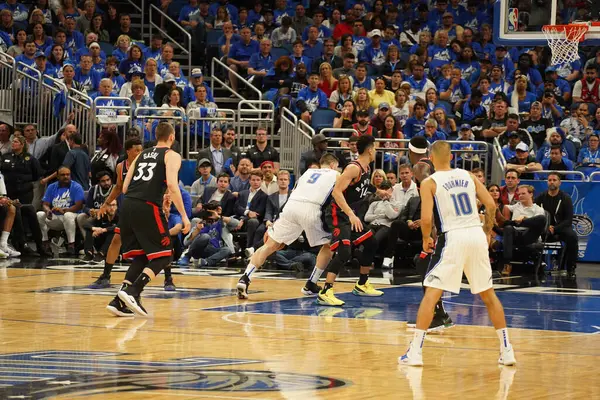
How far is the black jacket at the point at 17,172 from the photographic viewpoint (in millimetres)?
21078

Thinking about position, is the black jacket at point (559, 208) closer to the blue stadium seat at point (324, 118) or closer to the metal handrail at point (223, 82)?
the blue stadium seat at point (324, 118)

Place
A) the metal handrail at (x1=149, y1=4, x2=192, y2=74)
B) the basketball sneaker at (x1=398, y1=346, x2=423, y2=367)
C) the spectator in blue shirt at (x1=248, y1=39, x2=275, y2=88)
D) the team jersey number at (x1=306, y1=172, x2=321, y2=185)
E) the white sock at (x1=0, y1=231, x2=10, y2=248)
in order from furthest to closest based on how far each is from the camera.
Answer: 1. the metal handrail at (x1=149, y1=4, x2=192, y2=74)
2. the spectator in blue shirt at (x1=248, y1=39, x2=275, y2=88)
3. the white sock at (x1=0, y1=231, x2=10, y2=248)
4. the team jersey number at (x1=306, y1=172, x2=321, y2=185)
5. the basketball sneaker at (x1=398, y1=346, x2=423, y2=367)

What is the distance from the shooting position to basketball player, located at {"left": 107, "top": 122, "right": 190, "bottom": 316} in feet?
40.0

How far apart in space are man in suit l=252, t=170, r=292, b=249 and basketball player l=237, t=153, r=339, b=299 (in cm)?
525

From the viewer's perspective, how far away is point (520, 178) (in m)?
20.3

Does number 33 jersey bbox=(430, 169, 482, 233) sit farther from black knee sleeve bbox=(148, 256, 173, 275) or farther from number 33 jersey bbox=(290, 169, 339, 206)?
number 33 jersey bbox=(290, 169, 339, 206)

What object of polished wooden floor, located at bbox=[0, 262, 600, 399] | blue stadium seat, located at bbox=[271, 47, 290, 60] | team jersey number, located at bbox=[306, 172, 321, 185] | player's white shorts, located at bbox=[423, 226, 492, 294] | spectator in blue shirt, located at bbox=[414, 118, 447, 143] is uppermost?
blue stadium seat, located at bbox=[271, 47, 290, 60]

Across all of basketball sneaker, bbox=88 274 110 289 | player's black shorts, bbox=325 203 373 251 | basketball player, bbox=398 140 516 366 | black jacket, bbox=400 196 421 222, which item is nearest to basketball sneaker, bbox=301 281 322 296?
player's black shorts, bbox=325 203 373 251

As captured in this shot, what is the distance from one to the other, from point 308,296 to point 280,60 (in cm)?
1056

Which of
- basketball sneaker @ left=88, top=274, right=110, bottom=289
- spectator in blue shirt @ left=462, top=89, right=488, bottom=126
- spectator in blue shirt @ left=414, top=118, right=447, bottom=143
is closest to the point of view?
basketball sneaker @ left=88, top=274, right=110, bottom=289

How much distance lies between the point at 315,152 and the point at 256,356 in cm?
940

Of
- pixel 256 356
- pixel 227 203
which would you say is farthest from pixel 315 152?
pixel 256 356

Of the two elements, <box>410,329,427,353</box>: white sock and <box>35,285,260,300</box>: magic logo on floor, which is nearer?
<box>410,329,427,353</box>: white sock

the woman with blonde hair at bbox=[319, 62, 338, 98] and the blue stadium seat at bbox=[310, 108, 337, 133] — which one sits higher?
the woman with blonde hair at bbox=[319, 62, 338, 98]
